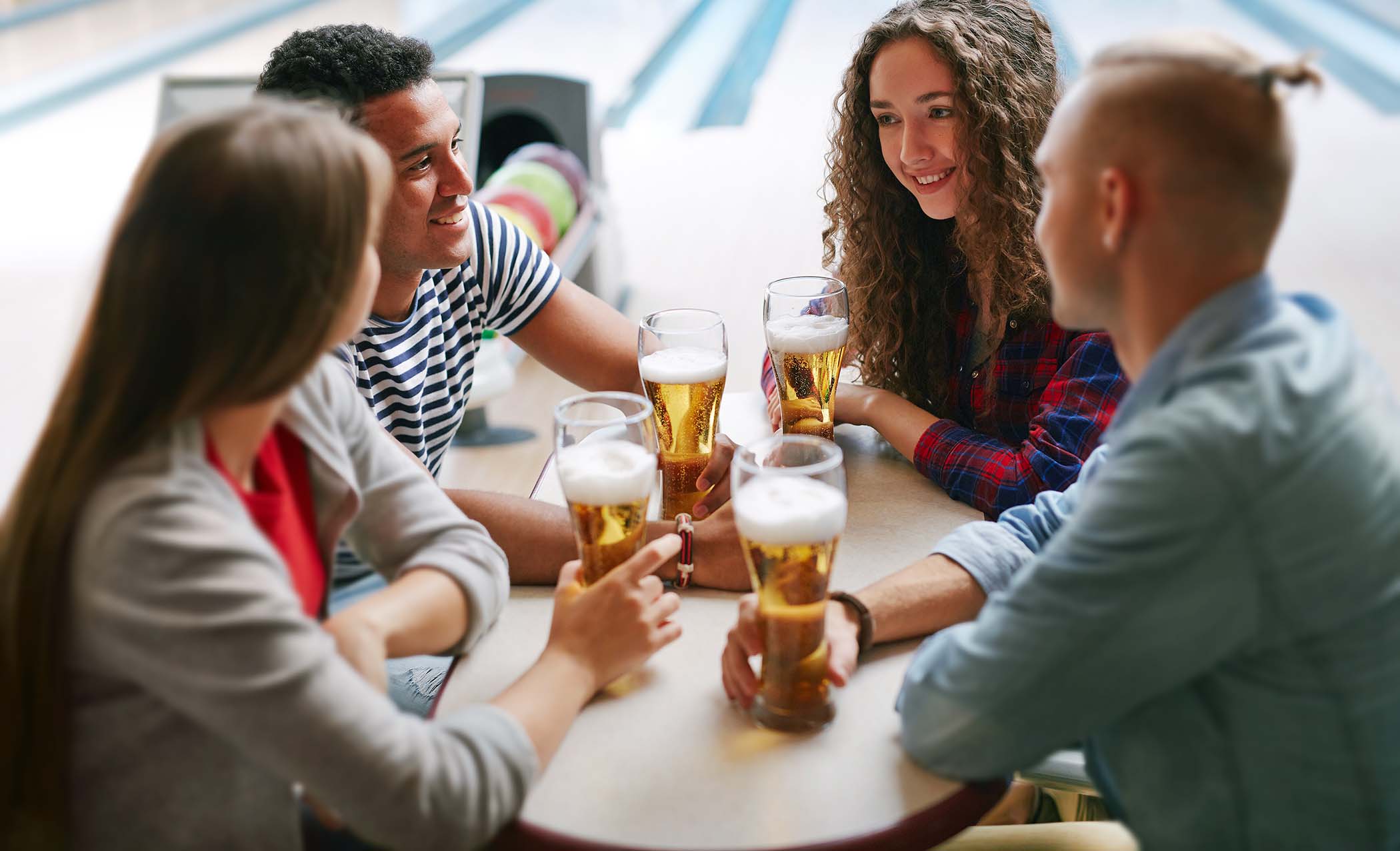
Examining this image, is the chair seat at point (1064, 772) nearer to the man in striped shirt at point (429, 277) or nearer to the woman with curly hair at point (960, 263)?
the woman with curly hair at point (960, 263)

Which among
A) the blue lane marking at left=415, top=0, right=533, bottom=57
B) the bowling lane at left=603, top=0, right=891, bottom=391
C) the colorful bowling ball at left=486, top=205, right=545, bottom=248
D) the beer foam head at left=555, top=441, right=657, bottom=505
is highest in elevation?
the beer foam head at left=555, top=441, right=657, bottom=505

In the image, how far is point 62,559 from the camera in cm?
65

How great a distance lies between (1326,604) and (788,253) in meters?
3.85

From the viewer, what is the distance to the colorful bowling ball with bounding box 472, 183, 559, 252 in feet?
9.34

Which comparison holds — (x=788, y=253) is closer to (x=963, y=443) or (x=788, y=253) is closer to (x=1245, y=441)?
(x=963, y=443)

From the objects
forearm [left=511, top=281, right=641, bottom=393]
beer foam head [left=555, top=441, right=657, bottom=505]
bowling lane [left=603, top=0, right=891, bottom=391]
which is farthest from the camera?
bowling lane [left=603, top=0, right=891, bottom=391]

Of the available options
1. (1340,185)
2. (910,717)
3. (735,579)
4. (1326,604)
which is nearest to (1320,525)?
(1326,604)

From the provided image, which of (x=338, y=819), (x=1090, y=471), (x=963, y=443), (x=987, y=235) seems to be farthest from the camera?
(x=987, y=235)

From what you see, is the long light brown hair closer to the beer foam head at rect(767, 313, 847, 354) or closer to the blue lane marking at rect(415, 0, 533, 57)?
the beer foam head at rect(767, 313, 847, 354)

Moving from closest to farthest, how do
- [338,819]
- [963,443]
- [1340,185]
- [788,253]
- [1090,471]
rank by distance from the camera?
[338,819]
[1090,471]
[963,443]
[788,253]
[1340,185]

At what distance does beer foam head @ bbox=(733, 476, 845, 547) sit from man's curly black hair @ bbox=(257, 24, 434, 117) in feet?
2.51

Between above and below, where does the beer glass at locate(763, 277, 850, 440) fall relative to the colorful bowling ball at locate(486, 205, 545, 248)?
above

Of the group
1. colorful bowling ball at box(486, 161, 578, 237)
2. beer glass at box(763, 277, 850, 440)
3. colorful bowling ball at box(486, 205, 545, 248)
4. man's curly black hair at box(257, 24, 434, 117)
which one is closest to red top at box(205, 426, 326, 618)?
beer glass at box(763, 277, 850, 440)

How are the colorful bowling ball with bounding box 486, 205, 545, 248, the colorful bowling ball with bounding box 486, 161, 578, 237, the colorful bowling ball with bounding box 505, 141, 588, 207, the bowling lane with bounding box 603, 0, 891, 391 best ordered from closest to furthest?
1. the colorful bowling ball with bounding box 486, 205, 545, 248
2. the colorful bowling ball with bounding box 486, 161, 578, 237
3. the colorful bowling ball with bounding box 505, 141, 588, 207
4. the bowling lane with bounding box 603, 0, 891, 391
